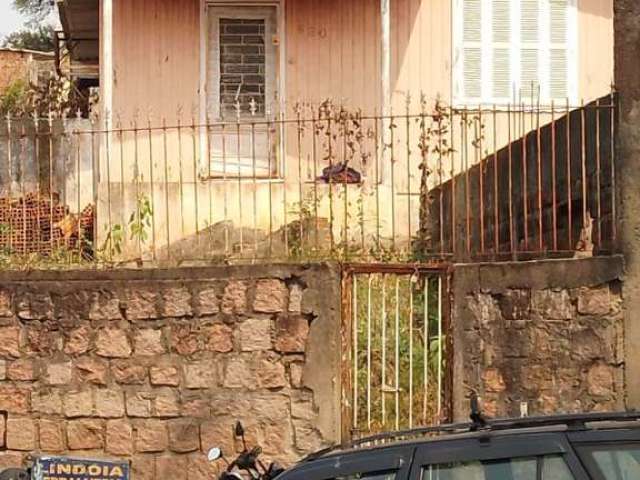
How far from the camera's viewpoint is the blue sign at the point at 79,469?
8.12m

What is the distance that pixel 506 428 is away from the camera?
548 centimetres

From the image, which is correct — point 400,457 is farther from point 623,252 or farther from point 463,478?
point 623,252

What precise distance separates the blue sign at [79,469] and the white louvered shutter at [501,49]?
8775 mm

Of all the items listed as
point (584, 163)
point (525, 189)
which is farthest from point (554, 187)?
point (584, 163)

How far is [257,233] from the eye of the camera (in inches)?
436

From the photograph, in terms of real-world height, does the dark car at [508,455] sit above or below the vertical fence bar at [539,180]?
below

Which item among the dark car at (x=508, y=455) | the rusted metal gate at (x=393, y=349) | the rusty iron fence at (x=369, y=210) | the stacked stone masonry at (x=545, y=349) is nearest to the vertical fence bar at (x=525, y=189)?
the rusty iron fence at (x=369, y=210)

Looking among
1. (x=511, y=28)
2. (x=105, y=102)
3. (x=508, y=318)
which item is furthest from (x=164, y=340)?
(x=511, y=28)

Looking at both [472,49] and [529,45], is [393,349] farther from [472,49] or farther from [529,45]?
[529,45]

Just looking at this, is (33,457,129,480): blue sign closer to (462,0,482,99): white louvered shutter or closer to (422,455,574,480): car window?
(422,455,574,480): car window

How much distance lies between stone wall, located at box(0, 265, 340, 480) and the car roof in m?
3.64

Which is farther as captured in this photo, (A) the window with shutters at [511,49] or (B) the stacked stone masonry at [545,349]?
(A) the window with shutters at [511,49]

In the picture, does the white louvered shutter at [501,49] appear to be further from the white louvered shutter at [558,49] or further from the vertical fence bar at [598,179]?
the vertical fence bar at [598,179]

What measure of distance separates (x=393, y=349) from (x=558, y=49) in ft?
23.9
